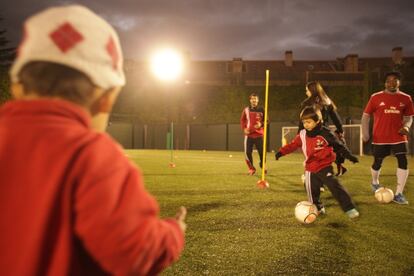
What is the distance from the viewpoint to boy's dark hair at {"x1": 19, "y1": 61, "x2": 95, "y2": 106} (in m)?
1.31

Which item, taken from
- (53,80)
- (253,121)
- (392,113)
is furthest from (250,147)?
(53,80)

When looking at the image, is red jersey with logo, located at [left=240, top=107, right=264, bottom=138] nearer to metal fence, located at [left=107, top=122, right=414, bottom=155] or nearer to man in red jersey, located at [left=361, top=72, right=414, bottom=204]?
man in red jersey, located at [left=361, top=72, right=414, bottom=204]

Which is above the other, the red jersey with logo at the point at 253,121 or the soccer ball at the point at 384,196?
the red jersey with logo at the point at 253,121

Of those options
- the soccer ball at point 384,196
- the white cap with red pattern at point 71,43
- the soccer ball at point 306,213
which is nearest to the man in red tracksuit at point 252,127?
the soccer ball at point 384,196

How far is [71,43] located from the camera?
1309 mm

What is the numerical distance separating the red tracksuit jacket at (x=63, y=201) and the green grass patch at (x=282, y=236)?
98.9 inches

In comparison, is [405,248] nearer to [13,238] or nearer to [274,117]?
[13,238]

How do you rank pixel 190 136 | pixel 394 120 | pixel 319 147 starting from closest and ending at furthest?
pixel 319 147
pixel 394 120
pixel 190 136

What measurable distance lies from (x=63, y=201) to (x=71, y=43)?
0.52 metres

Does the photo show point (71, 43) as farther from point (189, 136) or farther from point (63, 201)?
point (189, 136)

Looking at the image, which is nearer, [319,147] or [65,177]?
[65,177]

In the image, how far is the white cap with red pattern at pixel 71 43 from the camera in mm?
1300

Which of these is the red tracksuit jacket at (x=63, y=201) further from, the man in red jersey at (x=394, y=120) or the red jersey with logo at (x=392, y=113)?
the red jersey with logo at (x=392, y=113)

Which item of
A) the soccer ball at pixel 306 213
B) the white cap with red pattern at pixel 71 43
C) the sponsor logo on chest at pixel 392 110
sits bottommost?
the soccer ball at pixel 306 213
